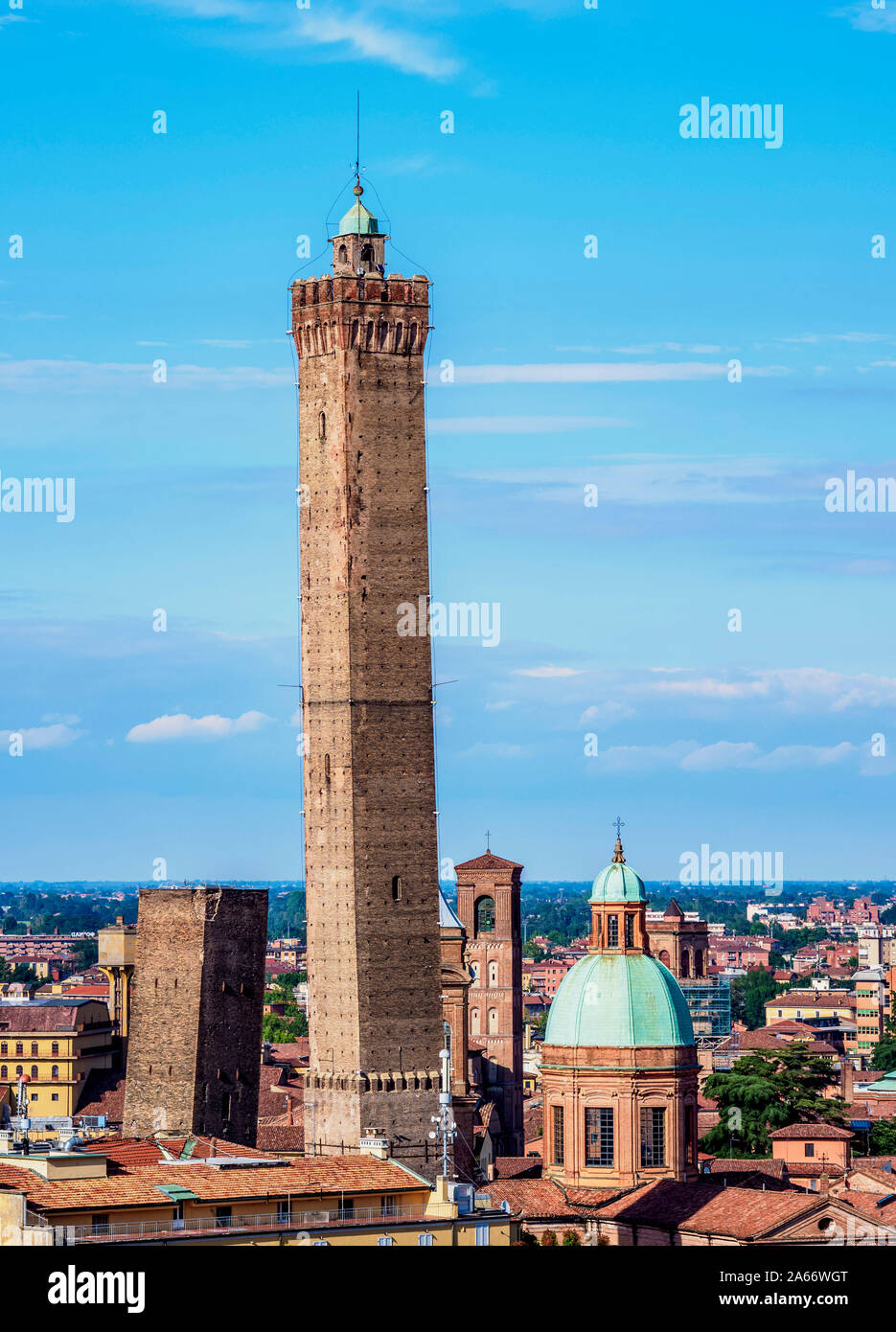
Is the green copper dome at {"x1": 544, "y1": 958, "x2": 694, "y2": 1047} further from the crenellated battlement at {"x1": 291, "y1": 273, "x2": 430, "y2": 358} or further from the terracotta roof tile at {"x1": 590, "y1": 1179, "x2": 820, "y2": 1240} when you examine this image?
the crenellated battlement at {"x1": 291, "y1": 273, "x2": 430, "y2": 358}

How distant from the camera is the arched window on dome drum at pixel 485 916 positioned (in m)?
99.6

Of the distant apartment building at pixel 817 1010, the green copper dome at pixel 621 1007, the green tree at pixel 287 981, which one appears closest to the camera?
the green copper dome at pixel 621 1007

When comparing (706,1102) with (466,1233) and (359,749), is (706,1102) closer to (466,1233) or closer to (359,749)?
(359,749)

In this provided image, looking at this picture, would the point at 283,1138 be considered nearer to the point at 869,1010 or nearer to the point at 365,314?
the point at 365,314

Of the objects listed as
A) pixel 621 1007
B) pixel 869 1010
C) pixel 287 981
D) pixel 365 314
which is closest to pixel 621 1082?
pixel 621 1007

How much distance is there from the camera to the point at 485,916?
329 feet

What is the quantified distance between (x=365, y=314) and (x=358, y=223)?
2.24 metres

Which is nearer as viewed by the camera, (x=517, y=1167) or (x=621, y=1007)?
(x=621, y=1007)

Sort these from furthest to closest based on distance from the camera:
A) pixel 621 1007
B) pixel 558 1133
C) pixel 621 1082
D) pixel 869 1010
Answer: pixel 869 1010 < pixel 558 1133 < pixel 621 1007 < pixel 621 1082

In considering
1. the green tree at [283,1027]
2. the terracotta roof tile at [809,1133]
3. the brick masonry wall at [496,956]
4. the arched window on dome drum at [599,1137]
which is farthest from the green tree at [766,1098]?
the green tree at [283,1027]

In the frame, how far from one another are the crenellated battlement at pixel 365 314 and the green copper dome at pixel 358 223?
48.9 inches

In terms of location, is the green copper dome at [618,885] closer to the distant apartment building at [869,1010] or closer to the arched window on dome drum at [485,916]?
the arched window on dome drum at [485,916]

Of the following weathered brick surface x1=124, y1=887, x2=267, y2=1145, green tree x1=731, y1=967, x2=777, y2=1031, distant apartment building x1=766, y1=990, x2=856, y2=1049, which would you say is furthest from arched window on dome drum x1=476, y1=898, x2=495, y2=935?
green tree x1=731, y1=967, x2=777, y2=1031

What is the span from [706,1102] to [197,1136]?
40135 millimetres
